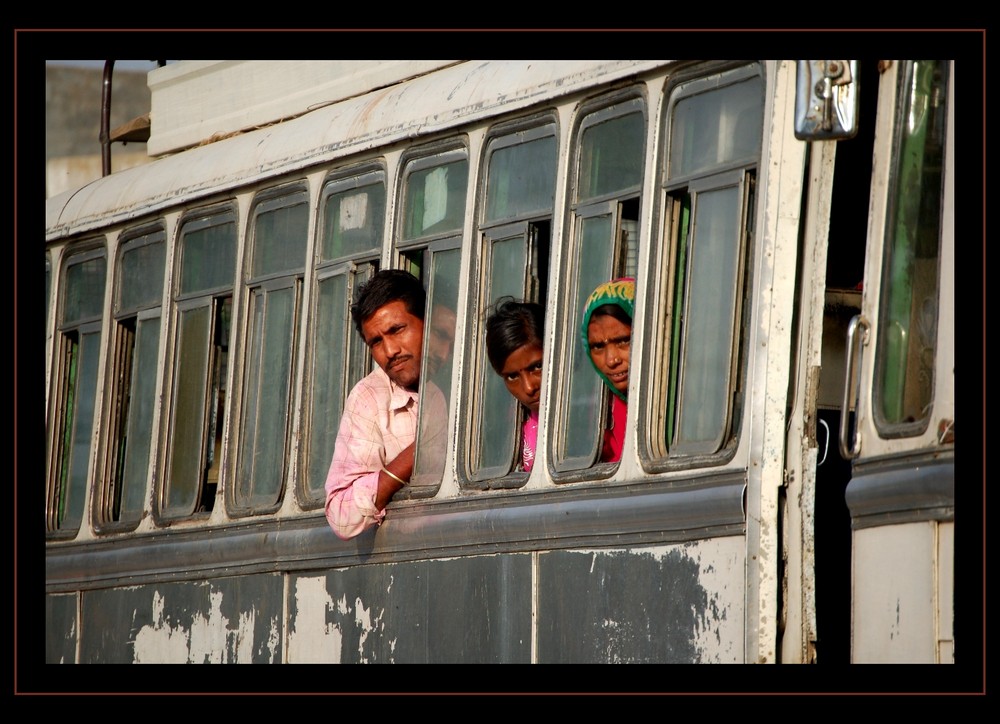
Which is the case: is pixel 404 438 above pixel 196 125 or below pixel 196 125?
below

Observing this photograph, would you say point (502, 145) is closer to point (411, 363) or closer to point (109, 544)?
point (411, 363)

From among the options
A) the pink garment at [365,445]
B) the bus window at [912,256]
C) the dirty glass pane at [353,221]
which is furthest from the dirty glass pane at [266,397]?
the bus window at [912,256]

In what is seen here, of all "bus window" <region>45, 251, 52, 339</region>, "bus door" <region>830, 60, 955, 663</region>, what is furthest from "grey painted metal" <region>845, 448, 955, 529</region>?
"bus window" <region>45, 251, 52, 339</region>

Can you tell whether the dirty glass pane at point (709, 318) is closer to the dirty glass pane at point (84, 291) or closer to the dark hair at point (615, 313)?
the dark hair at point (615, 313)

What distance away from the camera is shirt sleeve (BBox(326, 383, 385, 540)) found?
703 cm

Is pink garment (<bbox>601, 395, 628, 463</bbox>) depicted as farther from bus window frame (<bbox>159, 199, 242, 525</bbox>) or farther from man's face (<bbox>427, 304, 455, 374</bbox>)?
bus window frame (<bbox>159, 199, 242, 525</bbox>)

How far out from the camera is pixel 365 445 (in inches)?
282

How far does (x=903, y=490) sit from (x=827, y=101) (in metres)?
1.08

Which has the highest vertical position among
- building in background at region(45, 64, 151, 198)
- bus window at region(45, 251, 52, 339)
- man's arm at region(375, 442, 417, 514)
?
building in background at region(45, 64, 151, 198)

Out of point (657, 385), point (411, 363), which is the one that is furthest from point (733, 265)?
point (411, 363)

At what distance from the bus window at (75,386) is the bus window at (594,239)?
374 centimetres

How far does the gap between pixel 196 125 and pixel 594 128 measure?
144 inches

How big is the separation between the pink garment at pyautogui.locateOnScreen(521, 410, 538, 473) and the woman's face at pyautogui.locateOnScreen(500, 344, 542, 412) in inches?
1.5

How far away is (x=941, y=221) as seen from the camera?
497 cm
